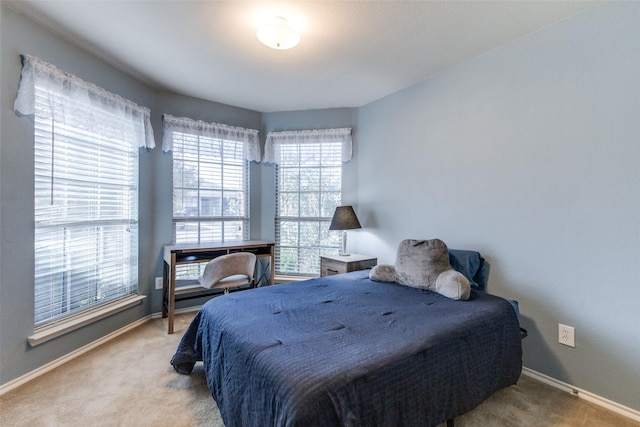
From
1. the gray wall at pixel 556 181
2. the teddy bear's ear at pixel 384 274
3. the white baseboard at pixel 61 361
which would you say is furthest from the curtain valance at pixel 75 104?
the gray wall at pixel 556 181

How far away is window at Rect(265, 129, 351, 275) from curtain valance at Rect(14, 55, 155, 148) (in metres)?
1.47

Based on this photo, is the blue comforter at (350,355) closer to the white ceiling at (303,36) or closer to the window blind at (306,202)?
the window blind at (306,202)

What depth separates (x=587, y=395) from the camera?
1.83 meters

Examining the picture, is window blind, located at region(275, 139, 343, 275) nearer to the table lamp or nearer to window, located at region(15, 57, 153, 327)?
the table lamp

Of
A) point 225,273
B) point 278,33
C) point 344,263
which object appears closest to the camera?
point 278,33

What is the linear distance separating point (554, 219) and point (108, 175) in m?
3.58

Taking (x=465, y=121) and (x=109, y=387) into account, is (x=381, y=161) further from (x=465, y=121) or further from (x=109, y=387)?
(x=109, y=387)

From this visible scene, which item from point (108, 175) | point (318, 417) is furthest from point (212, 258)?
point (318, 417)

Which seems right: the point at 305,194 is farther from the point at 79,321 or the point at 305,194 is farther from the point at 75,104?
the point at 79,321

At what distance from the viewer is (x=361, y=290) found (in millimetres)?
2168

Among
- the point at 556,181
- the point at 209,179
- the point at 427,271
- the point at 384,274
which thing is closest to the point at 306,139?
the point at 209,179

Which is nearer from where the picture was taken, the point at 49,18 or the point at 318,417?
the point at 318,417

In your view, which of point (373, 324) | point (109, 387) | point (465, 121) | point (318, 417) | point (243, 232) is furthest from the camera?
point (243, 232)

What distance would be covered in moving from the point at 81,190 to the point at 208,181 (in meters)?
1.26
